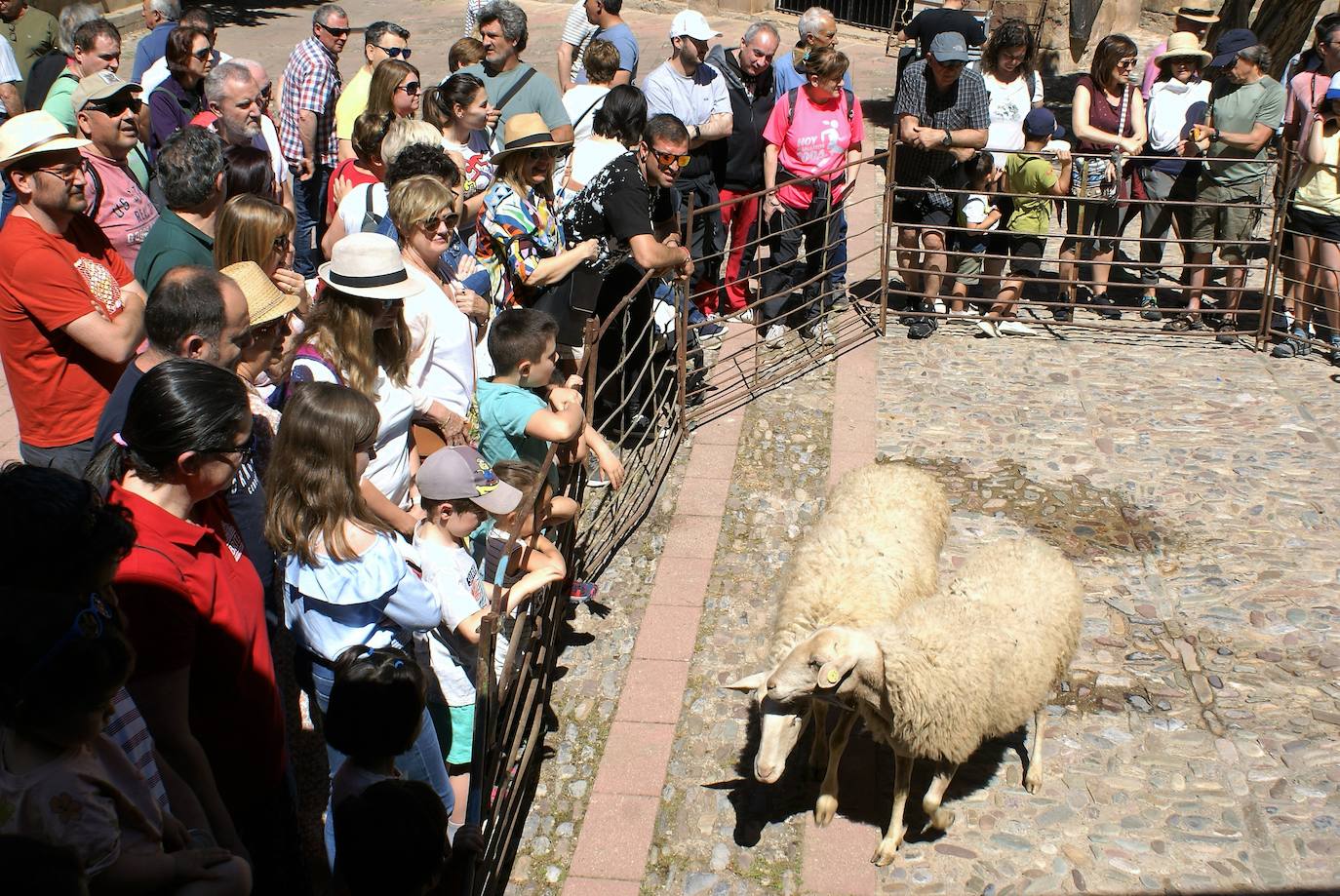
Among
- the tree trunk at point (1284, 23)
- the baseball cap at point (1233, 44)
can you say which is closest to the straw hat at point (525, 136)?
the baseball cap at point (1233, 44)

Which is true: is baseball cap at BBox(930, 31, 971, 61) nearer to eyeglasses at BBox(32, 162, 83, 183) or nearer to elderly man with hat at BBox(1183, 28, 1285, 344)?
elderly man with hat at BBox(1183, 28, 1285, 344)

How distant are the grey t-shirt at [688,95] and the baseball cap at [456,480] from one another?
17.2 feet

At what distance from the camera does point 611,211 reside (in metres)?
6.26

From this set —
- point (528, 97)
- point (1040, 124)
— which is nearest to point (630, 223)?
point (528, 97)

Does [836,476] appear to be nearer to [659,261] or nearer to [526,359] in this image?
[659,261]

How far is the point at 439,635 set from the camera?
401 centimetres

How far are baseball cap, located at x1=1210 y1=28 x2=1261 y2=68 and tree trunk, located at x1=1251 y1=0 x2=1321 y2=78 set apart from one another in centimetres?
323

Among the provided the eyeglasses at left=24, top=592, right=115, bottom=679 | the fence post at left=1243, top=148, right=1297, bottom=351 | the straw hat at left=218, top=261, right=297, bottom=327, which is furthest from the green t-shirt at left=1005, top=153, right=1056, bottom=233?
the eyeglasses at left=24, top=592, right=115, bottom=679

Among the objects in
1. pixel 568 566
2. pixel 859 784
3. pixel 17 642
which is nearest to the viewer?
pixel 17 642

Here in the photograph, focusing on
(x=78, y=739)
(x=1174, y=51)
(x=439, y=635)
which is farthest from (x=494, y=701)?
(x=1174, y=51)

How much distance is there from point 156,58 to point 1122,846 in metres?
8.15

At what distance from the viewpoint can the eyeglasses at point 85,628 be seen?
89.1 inches

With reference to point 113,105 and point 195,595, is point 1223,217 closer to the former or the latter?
point 113,105

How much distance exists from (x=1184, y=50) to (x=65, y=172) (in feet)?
26.5
